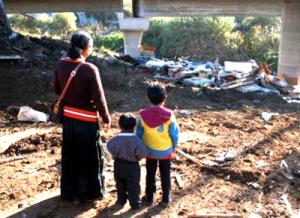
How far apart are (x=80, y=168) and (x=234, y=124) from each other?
506 centimetres

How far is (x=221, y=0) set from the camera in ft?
76.4

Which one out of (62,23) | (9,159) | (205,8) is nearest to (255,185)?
(9,159)

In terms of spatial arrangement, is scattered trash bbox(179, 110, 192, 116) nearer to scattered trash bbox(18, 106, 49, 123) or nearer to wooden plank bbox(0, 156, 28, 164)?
scattered trash bbox(18, 106, 49, 123)

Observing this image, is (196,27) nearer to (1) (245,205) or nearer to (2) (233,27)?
(2) (233,27)

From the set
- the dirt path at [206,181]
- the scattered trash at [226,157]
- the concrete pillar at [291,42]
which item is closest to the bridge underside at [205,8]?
the concrete pillar at [291,42]

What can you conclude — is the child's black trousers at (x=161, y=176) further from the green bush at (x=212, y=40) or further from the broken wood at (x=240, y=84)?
the green bush at (x=212, y=40)

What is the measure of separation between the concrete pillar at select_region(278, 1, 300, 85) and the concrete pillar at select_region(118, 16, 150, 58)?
723 cm

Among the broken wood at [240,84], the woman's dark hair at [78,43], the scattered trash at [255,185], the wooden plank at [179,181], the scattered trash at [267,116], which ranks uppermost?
the woman's dark hair at [78,43]

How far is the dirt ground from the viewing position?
5027 millimetres

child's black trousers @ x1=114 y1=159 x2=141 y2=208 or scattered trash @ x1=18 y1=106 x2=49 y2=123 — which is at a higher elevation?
child's black trousers @ x1=114 y1=159 x2=141 y2=208

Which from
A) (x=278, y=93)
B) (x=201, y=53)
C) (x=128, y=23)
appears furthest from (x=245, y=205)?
(x=201, y=53)

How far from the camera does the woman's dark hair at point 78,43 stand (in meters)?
4.37

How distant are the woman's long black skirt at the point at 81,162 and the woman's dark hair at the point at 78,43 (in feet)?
2.29

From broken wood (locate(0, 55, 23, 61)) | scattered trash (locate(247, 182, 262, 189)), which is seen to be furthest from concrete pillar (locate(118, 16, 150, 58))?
scattered trash (locate(247, 182, 262, 189))
